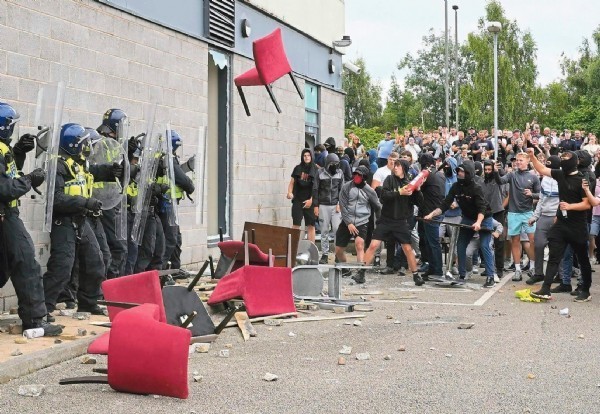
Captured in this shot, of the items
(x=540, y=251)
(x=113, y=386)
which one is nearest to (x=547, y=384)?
(x=113, y=386)

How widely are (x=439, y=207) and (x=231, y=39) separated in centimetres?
463

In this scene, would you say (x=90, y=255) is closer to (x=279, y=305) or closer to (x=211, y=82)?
(x=279, y=305)

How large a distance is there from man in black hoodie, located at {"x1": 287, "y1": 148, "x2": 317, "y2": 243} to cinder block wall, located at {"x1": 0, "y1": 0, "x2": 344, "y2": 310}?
0.69 m

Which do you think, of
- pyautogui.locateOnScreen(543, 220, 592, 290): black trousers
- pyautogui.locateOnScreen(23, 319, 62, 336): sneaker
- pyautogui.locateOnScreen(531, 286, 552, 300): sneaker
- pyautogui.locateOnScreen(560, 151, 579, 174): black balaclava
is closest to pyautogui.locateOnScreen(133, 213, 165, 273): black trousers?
pyautogui.locateOnScreen(23, 319, 62, 336): sneaker

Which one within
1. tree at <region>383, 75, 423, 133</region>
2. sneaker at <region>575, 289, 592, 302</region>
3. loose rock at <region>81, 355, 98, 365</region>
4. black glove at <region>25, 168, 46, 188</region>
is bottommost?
loose rock at <region>81, 355, 98, 365</region>

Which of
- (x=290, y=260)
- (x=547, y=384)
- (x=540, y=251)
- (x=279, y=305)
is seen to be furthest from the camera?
(x=540, y=251)

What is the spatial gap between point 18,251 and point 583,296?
23.5 ft

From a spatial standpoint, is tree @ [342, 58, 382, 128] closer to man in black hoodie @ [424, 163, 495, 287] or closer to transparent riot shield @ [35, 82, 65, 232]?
man in black hoodie @ [424, 163, 495, 287]

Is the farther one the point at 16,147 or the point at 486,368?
the point at 16,147

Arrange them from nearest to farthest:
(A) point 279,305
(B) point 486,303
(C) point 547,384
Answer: (C) point 547,384 < (A) point 279,305 < (B) point 486,303

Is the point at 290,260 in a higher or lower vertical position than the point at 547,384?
higher

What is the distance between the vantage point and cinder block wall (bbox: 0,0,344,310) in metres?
11.0

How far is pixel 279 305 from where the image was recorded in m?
11.0

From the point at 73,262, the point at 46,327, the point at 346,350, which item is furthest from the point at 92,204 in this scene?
the point at 346,350
